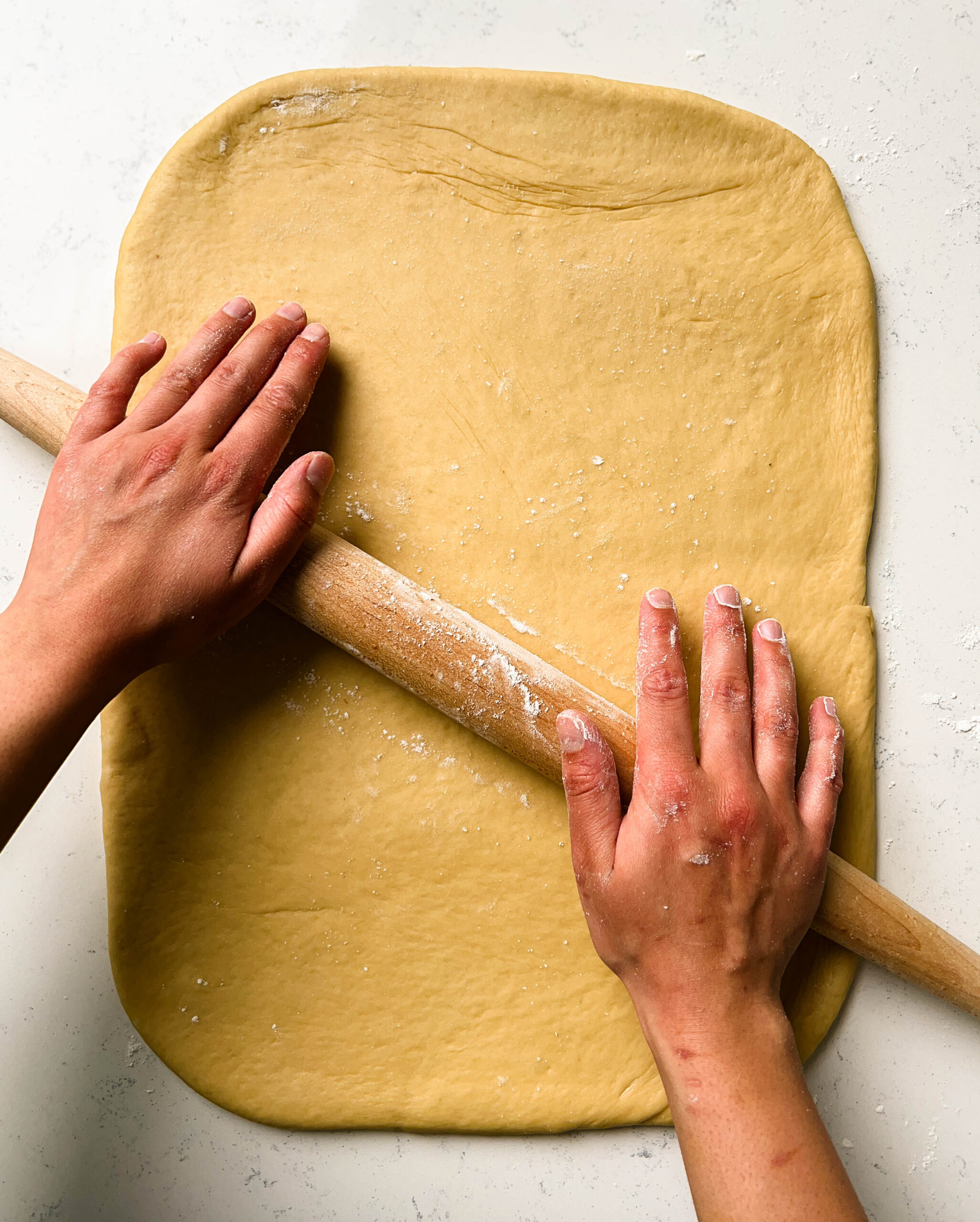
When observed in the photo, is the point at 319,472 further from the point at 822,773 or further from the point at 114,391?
the point at 822,773

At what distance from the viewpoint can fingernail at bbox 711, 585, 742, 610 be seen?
61.2 inches

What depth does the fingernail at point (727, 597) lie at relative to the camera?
1.55 meters

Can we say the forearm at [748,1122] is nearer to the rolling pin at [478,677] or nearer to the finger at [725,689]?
the rolling pin at [478,677]

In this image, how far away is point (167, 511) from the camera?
1399mm

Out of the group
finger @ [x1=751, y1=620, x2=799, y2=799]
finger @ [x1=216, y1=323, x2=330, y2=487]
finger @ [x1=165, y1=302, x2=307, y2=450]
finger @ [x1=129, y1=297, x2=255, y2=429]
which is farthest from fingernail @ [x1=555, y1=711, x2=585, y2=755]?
finger @ [x1=129, y1=297, x2=255, y2=429]

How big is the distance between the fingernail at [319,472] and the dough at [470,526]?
0.14 metres

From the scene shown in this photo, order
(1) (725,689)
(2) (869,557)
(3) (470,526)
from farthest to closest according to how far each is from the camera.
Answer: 1. (2) (869,557)
2. (3) (470,526)
3. (1) (725,689)

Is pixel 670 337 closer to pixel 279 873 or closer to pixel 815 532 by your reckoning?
pixel 815 532

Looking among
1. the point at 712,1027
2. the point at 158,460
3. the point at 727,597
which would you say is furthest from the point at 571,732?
the point at 158,460

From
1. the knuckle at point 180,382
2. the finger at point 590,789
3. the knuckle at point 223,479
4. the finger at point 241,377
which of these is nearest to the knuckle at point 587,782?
the finger at point 590,789

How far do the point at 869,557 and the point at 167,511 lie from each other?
1.43 m

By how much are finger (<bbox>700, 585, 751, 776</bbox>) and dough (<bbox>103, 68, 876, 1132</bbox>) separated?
83mm

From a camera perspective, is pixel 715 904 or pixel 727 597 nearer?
pixel 715 904

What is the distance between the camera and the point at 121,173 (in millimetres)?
1882
